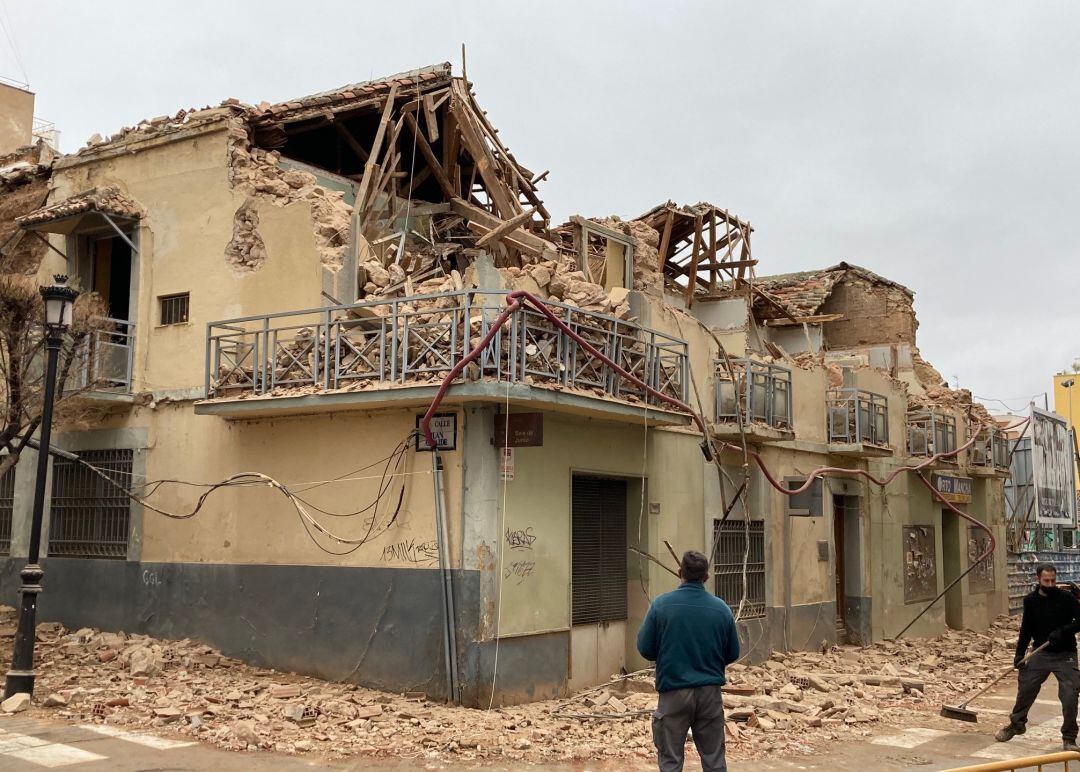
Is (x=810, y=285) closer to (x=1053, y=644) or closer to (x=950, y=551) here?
(x=950, y=551)

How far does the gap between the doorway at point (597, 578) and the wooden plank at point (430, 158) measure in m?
5.84

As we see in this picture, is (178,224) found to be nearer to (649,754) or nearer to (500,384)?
(500,384)

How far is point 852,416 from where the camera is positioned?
1948 centimetres

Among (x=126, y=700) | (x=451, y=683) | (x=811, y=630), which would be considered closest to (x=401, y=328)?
(x=451, y=683)

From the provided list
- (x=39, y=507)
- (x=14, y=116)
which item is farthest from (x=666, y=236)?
(x=14, y=116)

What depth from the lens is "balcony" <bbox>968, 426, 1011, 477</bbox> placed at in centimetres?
2448

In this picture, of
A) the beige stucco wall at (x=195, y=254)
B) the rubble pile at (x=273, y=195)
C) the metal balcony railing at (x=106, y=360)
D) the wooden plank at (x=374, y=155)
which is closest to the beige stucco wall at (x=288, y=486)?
the metal balcony railing at (x=106, y=360)

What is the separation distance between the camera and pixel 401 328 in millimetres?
13000

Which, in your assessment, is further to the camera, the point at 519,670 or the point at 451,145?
the point at 451,145

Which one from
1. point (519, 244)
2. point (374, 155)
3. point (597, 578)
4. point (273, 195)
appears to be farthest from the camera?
point (519, 244)

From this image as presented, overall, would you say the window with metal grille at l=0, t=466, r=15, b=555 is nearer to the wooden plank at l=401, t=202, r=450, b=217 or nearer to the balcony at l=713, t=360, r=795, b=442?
the wooden plank at l=401, t=202, r=450, b=217

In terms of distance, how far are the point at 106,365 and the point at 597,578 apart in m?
7.68

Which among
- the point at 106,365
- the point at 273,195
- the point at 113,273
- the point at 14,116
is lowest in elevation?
the point at 106,365

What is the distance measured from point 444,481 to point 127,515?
5.87 m
